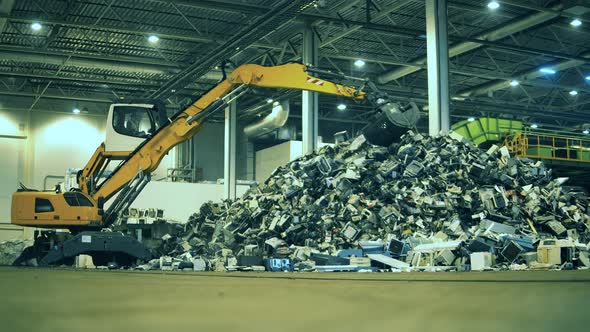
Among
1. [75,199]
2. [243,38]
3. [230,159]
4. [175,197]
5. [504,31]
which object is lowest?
[75,199]

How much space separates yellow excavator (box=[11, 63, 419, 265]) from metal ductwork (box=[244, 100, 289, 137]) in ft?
40.2

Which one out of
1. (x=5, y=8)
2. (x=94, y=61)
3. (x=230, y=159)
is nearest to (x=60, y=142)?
(x=94, y=61)

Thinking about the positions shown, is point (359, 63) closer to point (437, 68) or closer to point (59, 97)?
point (437, 68)

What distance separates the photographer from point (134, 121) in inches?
524

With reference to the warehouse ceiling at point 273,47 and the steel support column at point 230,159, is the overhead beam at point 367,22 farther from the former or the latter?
the steel support column at point 230,159

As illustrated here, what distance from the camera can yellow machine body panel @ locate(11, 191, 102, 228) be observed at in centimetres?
1230

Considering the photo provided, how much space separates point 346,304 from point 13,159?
1023 inches

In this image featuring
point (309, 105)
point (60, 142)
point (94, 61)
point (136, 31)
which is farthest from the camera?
point (60, 142)

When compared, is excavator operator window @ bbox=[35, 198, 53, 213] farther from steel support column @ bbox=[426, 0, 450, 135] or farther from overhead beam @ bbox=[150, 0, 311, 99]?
steel support column @ bbox=[426, 0, 450, 135]

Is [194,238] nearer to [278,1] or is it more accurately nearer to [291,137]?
[278,1]

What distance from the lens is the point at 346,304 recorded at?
130 inches

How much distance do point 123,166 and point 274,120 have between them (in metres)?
14.0

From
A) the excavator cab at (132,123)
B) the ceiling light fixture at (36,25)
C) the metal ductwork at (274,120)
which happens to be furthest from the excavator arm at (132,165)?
the metal ductwork at (274,120)

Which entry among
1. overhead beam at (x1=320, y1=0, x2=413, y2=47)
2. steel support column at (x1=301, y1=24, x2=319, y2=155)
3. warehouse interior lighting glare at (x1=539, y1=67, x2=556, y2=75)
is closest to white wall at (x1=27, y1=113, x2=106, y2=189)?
overhead beam at (x1=320, y1=0, x2=413, y2=47)
